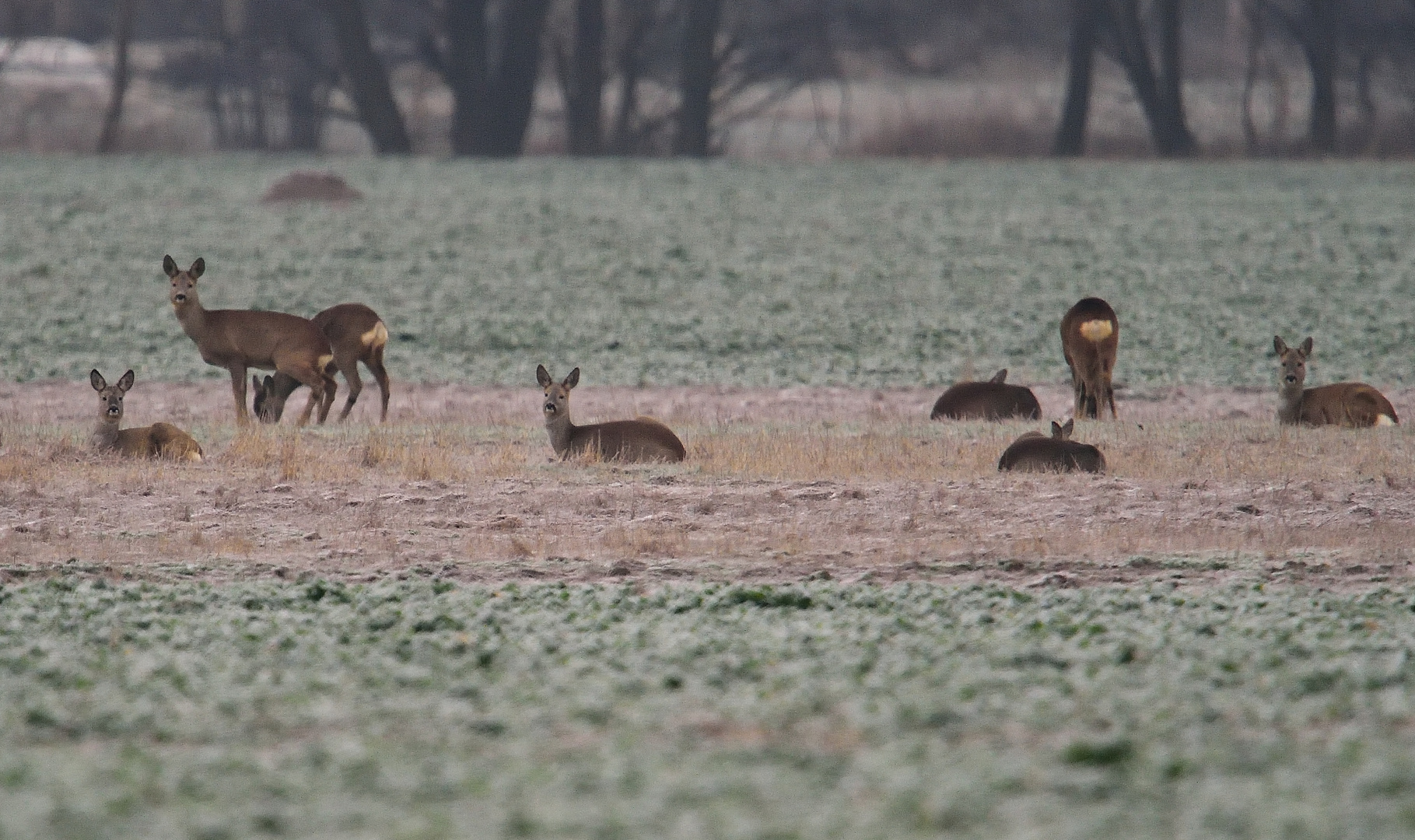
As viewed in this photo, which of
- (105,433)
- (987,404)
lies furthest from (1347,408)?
(105,433)

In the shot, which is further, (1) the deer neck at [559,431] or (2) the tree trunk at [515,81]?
(2) the tree trunk at [515,81]

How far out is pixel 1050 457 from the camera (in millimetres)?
14961

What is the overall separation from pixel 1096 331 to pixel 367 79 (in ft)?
104

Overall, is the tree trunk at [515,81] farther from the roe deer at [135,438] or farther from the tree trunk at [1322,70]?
the roe deer at [135,438]

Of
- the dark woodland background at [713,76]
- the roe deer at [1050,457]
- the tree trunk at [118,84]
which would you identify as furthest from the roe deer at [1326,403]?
the tree trunk at [118,84]

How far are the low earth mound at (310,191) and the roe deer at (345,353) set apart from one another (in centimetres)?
1869

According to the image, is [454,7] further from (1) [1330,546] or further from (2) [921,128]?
(1) [1330,546]

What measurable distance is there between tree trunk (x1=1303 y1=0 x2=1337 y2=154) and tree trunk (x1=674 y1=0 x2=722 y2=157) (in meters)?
13.9

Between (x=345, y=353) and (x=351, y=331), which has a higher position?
(x=351, y=331)

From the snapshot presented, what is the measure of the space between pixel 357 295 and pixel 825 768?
74.3ft

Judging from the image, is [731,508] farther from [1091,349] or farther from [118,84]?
[118,84]

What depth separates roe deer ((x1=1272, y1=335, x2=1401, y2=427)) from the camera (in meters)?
17.9

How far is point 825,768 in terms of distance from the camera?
758 cm

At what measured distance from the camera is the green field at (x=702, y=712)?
23.0 feet
